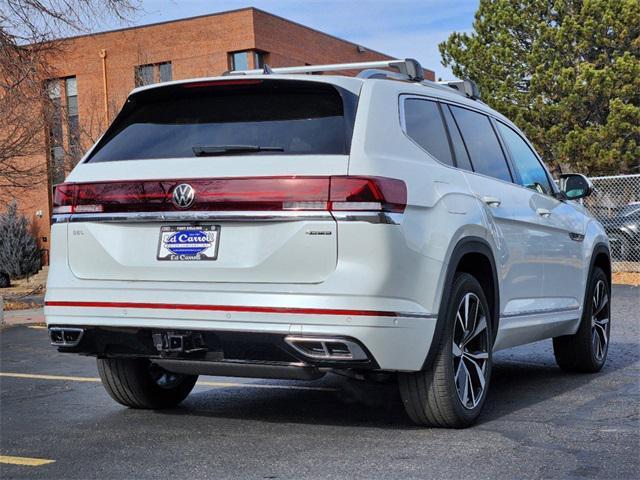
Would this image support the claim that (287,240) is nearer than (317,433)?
Yes

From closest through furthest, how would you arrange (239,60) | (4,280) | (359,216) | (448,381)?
(359,216)
(448,381)
(4,280)
(239,60)

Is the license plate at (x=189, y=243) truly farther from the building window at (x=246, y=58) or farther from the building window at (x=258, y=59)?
the building window at (x=258, y=59)

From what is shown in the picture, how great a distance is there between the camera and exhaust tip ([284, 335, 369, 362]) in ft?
16.2

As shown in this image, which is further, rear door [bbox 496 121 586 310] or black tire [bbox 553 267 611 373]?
black tire [bbox 553 267 611 373]

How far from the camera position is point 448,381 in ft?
17.8

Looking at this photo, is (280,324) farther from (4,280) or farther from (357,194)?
(4,280)

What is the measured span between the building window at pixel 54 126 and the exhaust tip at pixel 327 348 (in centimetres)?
1461

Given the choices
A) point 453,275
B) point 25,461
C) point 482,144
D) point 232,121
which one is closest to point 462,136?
point 482,144

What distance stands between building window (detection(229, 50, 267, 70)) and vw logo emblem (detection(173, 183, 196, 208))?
35.2 meters

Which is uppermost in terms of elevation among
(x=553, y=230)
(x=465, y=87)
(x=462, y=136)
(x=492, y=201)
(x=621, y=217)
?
(x=465, y=87)

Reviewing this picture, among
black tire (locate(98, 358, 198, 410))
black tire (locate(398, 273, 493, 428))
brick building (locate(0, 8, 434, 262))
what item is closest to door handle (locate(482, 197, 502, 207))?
black tire (locate(398, 273, 493, 428))

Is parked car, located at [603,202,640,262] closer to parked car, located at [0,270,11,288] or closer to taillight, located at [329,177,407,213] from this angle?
taillight, located at [329,177,407,213]

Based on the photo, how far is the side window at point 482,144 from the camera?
6520mm

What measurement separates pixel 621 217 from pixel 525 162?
15.9 m
